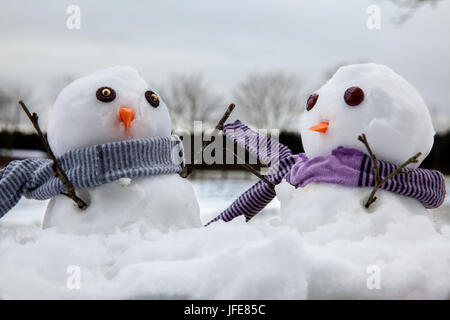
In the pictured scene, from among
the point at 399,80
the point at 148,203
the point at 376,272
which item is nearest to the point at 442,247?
the point at 376,272

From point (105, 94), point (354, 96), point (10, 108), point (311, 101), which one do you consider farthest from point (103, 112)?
point (10, 108)

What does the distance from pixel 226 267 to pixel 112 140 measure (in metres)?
0.69

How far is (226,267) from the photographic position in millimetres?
1038

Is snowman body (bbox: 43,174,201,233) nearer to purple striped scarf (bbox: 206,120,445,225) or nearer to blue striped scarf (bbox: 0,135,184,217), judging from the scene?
blue striped scarf (bbox: 0,135,184,217)

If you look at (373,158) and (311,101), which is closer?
(373,158)

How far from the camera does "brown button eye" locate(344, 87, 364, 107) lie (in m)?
1.47

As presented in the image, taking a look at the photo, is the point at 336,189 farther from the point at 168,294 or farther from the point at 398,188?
the point at 168,294

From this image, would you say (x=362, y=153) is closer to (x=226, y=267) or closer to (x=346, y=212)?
(x=346, y=212)

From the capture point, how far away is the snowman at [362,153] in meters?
1.42

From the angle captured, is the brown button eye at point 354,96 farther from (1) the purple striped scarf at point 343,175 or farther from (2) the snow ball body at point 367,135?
(1) the purple striped scarf at point 343,175

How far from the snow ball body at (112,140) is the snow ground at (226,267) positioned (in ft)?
0.50

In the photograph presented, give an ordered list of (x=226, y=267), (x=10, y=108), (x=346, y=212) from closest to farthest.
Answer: (x=226, y=267) → (x=346, y=212) → (x=10, y=108)

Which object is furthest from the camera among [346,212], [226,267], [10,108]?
[10,108]
